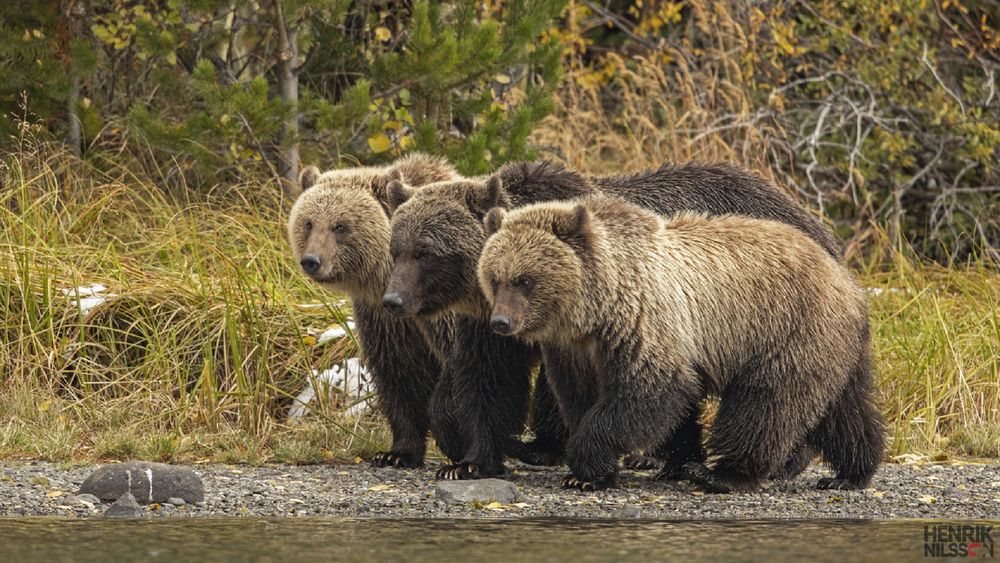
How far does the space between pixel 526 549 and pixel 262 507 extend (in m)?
1.59

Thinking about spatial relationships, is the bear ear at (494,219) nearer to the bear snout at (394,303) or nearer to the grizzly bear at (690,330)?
the grizzly bear at (690,330)

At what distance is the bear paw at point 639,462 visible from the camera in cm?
795

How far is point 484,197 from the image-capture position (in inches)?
276

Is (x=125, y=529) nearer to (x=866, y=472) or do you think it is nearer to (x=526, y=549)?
(x=526, y=549)

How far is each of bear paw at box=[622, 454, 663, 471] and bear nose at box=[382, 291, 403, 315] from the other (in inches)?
71.2

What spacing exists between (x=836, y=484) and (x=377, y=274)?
8.02 ft

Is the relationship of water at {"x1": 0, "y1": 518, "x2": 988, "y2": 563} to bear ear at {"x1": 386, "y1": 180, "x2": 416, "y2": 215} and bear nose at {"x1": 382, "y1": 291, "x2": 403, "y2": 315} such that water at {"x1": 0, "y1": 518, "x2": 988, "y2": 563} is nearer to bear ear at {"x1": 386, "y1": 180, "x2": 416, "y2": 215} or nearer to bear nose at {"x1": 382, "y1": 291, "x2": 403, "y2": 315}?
bear nose at {"x1": 382, "y1": 291, "x2": 403, "y2": 315}

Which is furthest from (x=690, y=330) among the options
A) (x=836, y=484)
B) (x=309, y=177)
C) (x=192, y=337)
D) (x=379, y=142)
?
(x=379, y=142)

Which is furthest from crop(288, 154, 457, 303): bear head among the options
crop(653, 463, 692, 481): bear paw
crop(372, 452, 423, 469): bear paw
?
crop(653, 463, 692, 481): bear paw

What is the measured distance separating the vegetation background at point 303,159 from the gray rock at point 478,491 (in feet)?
4.59

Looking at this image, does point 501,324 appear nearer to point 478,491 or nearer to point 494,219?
point 494,219

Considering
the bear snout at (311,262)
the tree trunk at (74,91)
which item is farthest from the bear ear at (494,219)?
the tree trunk at (74,91)

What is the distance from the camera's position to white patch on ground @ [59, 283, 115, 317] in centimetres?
884

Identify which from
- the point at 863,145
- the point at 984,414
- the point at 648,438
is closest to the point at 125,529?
the point at 648,438
